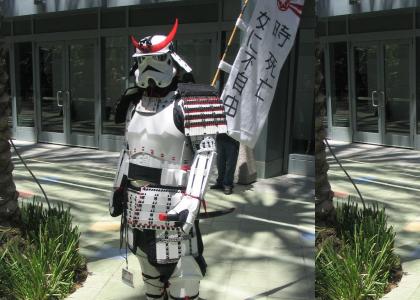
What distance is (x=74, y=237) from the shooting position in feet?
10.1

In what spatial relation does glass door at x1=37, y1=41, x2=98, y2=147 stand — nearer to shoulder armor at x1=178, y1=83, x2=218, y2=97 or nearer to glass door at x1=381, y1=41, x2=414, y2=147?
shoulder armor at x1=178, y1=83, x2=218, y2=97

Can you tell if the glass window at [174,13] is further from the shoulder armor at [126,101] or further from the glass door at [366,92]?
the glass door at [366,92]

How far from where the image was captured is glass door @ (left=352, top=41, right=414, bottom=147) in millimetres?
1996

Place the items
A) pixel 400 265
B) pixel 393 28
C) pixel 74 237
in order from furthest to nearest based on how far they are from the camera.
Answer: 1. pixel 74 237
2. pixel 400 265
3. pixel 393 28

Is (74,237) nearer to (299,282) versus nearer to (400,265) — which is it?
(299,282)

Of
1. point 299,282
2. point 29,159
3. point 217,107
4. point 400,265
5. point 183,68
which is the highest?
point 183,68

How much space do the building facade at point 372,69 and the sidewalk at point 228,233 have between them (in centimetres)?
130

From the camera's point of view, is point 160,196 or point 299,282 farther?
point 299,282

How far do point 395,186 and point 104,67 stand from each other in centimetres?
624

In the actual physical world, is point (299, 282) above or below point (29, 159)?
below

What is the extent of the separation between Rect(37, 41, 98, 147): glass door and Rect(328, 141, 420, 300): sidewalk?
12.9 feet

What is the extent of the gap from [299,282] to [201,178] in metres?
1.39

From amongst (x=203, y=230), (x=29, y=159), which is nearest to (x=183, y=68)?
(x=203, y=230)

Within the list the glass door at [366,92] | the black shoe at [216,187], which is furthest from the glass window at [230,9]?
the glass door at [366,92]
